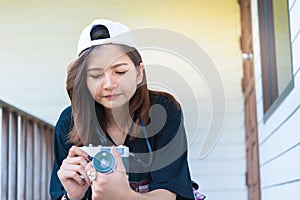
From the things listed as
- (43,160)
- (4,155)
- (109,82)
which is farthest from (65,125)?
(43,160)

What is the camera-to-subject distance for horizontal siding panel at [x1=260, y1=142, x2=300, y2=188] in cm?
263

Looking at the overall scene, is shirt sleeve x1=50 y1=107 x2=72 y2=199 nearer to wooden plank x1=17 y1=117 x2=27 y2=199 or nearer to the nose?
the nose

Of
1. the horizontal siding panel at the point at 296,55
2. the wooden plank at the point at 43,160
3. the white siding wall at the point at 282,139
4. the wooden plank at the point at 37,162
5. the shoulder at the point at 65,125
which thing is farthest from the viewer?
the wooden plank at the point at 43,160

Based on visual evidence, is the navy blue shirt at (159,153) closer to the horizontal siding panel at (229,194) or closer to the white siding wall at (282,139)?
the white siding wall at (282,139)

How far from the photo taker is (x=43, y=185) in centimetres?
432

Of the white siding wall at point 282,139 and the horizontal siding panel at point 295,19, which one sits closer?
the horizontal siding panel at point 295,19

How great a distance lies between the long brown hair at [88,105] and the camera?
1605 millimetres

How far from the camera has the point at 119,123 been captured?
1723 mm

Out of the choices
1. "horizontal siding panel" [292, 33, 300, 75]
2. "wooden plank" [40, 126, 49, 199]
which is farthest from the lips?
"wooden plank" [40, 126, 49, 199]

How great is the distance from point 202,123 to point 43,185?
5.25 feet

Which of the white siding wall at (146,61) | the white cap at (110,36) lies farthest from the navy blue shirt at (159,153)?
the white siding wall at (146,61)

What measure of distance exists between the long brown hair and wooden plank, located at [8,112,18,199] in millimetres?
1919

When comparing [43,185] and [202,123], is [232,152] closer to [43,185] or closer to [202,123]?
[202,123]

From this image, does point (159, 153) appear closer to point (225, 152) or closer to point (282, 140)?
point (282, 140)
